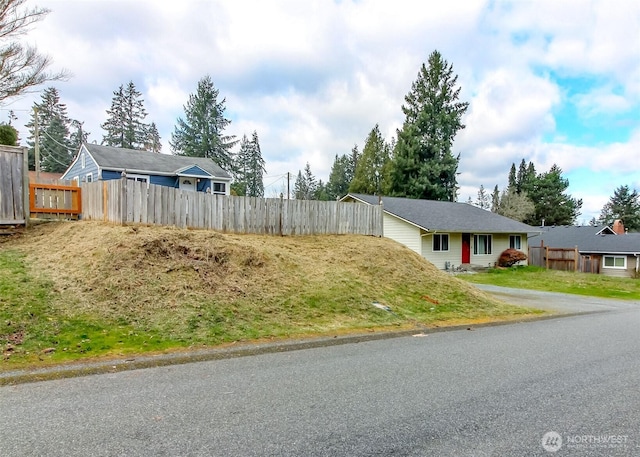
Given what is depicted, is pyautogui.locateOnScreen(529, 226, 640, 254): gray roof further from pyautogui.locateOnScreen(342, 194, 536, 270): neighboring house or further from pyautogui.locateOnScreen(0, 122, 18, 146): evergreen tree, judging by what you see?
pyautogui.locateOnScreen(0, 122, 18, 146): evergreen tree

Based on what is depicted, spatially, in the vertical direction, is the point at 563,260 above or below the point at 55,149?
below

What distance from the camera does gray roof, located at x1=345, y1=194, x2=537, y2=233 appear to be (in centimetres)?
2570

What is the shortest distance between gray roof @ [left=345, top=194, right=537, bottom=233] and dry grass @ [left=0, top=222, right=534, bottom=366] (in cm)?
1400

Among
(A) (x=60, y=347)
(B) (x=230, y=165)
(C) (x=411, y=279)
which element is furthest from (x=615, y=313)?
(B) (x=230, y=165)

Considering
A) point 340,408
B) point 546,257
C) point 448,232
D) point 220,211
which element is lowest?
point 546,257

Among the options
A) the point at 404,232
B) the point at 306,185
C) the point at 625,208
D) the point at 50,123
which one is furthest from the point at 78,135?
the point at 625,208

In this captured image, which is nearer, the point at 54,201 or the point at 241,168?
the point at 54,201

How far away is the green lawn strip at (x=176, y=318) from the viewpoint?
5.74 m

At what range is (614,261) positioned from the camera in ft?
111

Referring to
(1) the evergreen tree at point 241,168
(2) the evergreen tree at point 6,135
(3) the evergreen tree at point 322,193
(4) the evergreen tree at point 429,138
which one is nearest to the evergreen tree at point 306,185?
(3) the evergreen tree at point 322,193

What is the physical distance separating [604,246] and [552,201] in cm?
2405

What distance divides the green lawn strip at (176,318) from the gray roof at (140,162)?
17479 mm

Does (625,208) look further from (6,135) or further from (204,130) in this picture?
(6,135)

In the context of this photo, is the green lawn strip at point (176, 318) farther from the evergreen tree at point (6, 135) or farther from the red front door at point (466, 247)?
the red front door at point (466, 247)
